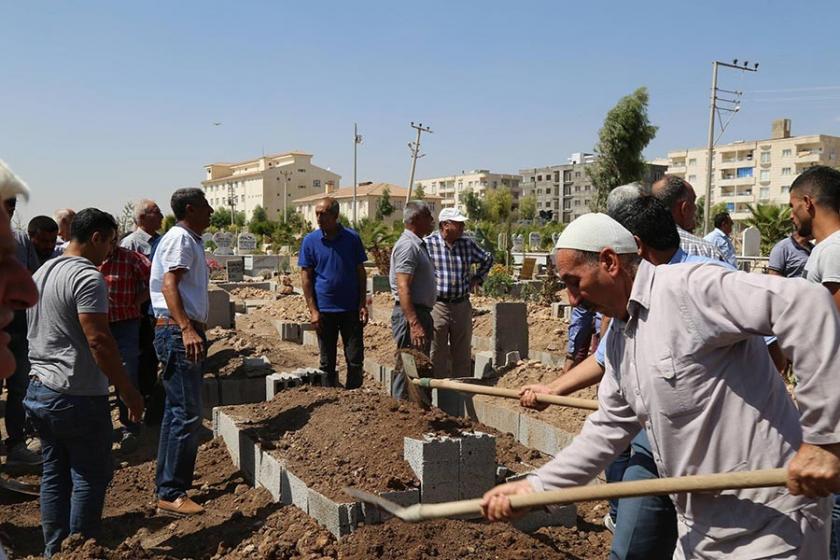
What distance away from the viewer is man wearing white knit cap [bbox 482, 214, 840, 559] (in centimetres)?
180

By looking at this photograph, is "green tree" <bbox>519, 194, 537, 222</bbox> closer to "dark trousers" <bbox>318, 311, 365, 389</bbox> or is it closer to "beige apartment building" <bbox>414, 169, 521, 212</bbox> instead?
"beige apartment building" <bbox>414, 169, 521, 212</bbox>

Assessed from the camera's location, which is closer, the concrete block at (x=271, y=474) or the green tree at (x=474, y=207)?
the concrete block at (x=271, y=474)

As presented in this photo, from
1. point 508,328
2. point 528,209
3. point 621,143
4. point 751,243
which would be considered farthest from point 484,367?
point 528,209

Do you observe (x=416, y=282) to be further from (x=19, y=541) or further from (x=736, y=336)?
(x=736, y=336)

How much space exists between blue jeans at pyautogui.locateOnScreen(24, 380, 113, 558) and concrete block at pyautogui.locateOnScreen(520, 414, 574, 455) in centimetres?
307

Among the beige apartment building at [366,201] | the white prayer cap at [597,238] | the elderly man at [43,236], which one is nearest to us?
the white prayer cap at [597,238]

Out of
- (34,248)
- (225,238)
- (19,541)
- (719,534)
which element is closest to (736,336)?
(719,534)

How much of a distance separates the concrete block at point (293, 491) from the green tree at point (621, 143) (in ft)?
113

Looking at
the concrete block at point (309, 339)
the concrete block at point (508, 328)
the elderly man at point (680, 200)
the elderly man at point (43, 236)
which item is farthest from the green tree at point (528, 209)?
the elderly man at point (680, 200)

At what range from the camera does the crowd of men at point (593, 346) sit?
6.22 feet

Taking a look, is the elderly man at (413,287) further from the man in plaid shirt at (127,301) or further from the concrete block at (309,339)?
the concrete block at (309,339)

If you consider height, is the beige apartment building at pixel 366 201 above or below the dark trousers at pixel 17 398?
above

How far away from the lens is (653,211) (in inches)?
122

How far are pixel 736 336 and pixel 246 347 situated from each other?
24.0 ft
